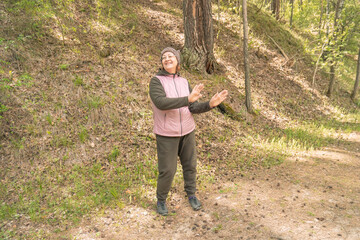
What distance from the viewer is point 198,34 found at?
7758 mm

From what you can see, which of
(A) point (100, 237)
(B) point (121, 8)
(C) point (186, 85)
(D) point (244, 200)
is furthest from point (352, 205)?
(B) point (121, 8)

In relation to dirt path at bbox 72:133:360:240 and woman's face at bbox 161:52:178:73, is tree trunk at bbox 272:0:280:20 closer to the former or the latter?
dirt path at bbox 72:133:360:240

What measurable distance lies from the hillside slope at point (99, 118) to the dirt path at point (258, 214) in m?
0.38

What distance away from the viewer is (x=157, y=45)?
819cm

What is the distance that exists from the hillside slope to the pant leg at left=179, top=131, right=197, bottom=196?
0.62 m

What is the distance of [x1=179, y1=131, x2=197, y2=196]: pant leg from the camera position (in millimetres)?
3722

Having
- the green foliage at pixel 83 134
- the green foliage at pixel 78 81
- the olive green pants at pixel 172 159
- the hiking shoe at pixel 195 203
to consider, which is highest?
the green foliage at pixel 78 81

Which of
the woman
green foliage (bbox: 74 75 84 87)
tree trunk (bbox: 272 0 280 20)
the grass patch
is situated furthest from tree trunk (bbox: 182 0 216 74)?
tree trunk (bbox: 272 0 280 20)

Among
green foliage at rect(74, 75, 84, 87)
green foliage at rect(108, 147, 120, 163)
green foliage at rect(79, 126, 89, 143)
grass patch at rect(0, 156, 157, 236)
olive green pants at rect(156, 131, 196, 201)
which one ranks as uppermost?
green foliage at rect(74, 75, 84, 87)

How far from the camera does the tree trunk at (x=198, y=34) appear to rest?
24.9 feet

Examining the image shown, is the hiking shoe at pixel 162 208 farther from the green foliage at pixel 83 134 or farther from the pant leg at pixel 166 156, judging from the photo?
the green foliage at pixel 83 134

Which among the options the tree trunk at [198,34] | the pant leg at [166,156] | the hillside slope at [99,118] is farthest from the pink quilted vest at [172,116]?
the tree trunk at [198,34]

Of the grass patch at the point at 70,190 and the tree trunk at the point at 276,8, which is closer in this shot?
the grass patch at the point at 70,190

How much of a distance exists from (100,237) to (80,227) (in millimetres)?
420
